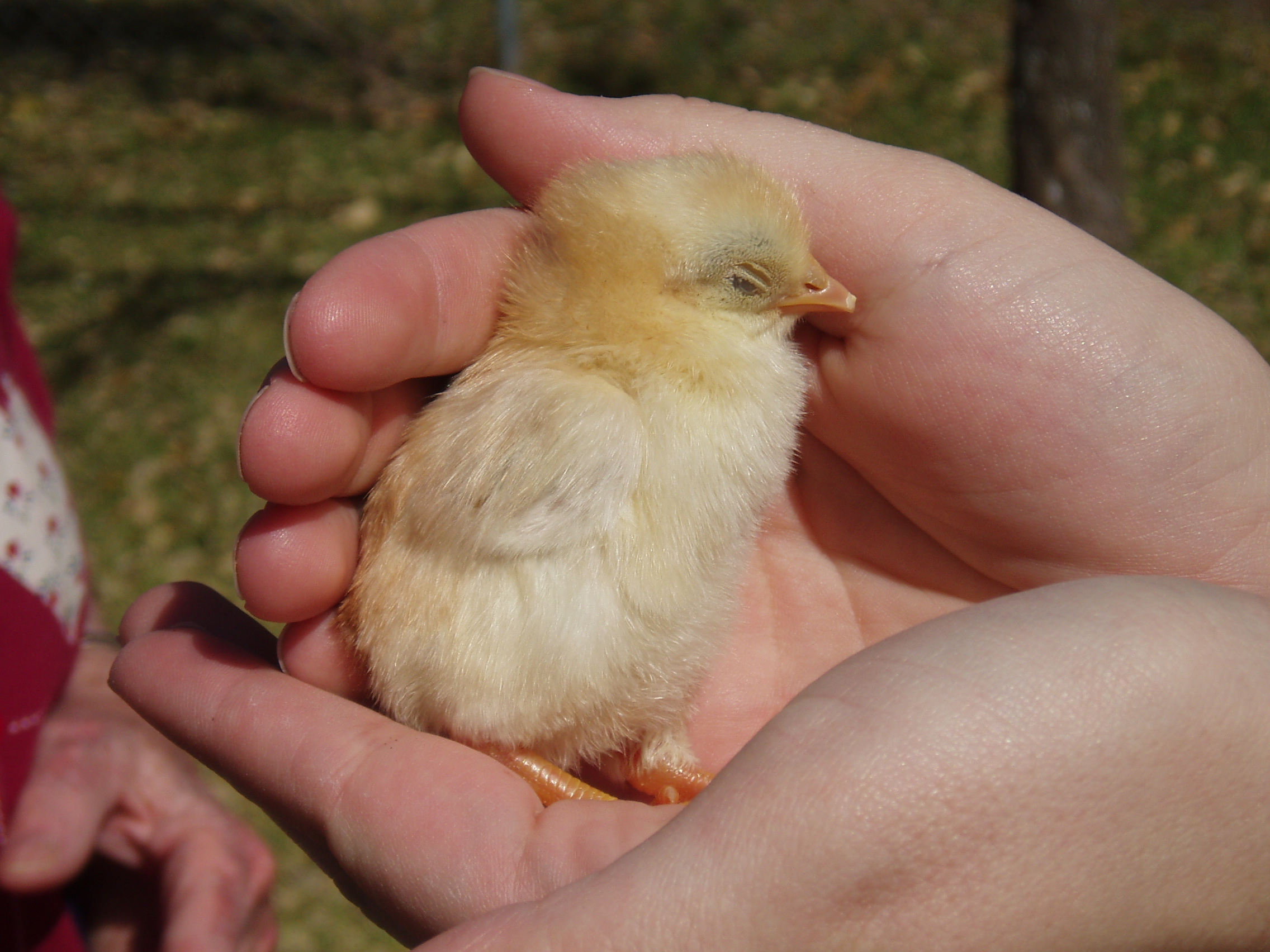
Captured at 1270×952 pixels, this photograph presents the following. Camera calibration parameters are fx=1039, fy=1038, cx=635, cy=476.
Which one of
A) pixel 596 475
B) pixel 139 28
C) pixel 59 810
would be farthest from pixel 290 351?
pixel 139 28

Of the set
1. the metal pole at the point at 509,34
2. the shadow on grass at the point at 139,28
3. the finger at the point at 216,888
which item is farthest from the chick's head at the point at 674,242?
the shadow on grass at the point at 139,28

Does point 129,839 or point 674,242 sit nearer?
point 674,242

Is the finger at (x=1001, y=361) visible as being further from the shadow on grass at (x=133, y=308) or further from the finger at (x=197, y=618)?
the shadow on grass at (x=133, y=308)

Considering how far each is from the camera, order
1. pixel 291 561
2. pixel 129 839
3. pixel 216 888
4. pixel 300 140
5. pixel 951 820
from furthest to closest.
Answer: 1. pixel 300 140
2. pixel 129 839
3. pixel 216 888
4. pixel 291 561
5. pixel 951 820

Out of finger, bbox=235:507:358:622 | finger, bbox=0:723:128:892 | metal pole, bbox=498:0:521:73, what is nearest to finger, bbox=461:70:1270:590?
finger, bbox=235:507:358:622

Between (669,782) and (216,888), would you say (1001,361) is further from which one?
(216,888)
